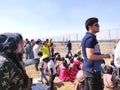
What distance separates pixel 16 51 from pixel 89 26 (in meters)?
3.04

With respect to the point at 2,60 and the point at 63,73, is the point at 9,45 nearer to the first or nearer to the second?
the point at 2,60

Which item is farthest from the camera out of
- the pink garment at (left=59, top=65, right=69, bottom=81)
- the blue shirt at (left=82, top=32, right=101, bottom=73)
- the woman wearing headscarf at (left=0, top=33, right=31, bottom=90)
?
the pink garment at (left=59, top=65, right=69, bottom=81)

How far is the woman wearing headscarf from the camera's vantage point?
2582 millimetres

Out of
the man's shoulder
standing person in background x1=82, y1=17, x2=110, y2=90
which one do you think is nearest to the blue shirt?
standing person in background x1=82, y1=17, x2=110, y2=90

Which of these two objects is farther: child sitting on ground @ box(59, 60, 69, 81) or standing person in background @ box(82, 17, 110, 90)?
child sitting on ground @ box(59, 60, 69, 81)

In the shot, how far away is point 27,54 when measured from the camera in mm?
17125

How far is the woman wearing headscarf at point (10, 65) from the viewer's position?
2582 millimetres

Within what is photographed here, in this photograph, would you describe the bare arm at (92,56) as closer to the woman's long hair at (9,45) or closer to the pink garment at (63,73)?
the woman's long hair at (9,45)

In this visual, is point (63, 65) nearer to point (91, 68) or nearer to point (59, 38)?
point (91, 68)

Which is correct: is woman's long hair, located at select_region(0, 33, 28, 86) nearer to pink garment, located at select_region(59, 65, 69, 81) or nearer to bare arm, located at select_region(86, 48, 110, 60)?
bare arm, located at select_region(86, 48, 110, 60)

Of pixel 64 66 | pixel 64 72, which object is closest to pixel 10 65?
pixel 64 72

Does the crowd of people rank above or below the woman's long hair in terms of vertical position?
below

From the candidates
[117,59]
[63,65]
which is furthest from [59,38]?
[117,59]

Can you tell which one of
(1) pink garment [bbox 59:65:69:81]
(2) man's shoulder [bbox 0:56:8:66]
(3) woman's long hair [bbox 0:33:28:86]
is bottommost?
(1) pink garment [bbox 59:65:69:81]
